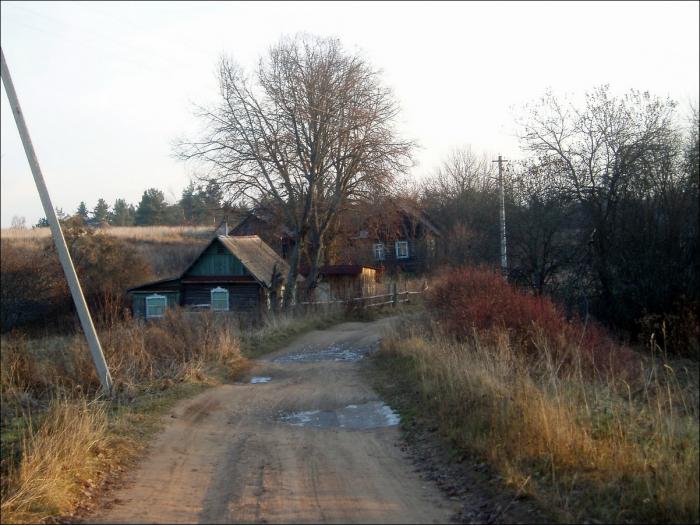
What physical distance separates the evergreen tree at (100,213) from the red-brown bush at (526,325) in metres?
9.70

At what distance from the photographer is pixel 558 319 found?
15.4 meters

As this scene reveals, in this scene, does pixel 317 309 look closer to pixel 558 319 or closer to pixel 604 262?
pixel 604 262

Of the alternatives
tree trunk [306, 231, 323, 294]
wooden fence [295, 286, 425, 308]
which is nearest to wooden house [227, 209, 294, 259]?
tree trunk [306, 231, 323, 294]

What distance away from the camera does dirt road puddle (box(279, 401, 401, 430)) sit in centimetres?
1097

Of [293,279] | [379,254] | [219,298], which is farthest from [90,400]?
[379,254]

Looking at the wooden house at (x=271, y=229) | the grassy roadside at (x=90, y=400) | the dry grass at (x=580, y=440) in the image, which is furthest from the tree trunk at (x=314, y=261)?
the dry grass at (x=580, y=440)

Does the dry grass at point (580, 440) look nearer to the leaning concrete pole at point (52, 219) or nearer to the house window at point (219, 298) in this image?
the leaning concrete pole at point (52, 219)

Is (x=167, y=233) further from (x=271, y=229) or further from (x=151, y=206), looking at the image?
(x=151, y=206)

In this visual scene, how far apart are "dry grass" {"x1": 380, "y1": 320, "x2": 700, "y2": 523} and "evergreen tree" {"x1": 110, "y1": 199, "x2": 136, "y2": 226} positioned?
14446mm

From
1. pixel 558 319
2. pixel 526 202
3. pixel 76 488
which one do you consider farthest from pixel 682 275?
pixel 76 488

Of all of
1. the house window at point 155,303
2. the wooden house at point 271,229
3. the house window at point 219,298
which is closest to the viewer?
the wooden house at point 271,229

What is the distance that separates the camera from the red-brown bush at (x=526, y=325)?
13.1m

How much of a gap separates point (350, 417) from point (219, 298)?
3319cm

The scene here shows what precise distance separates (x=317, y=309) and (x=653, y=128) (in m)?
17.0
